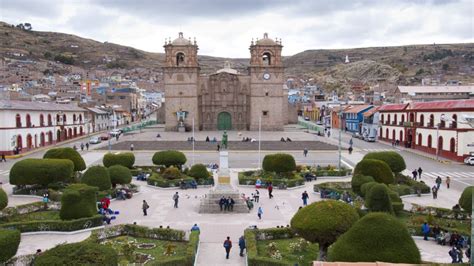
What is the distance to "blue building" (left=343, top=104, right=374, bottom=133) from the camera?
79.4m

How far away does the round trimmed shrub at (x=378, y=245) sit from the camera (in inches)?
496

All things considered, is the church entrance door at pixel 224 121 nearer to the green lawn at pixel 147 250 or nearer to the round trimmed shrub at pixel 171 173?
the round trimmed shrub at pixel 171 173

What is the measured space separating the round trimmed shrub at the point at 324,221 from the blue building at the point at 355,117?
6488 centimetres

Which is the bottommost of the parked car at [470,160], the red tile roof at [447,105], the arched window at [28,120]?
the parked car at [470,160]

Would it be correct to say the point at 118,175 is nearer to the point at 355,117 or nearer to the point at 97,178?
the point at 97,178

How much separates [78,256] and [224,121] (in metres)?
71.7

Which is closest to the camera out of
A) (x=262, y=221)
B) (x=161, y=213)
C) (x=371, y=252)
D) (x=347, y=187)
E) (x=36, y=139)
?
(x=371, y=252)

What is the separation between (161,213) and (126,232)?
4.60 meters

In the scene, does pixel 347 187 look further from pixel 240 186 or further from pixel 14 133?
pixel 14 133

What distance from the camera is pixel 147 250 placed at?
1823 cm

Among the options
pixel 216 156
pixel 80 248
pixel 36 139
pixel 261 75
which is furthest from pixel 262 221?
pixel 261 75

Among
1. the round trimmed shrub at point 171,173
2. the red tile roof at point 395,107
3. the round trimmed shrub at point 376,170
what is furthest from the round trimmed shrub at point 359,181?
the red tile roof at point 395,107

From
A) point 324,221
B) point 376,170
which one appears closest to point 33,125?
point 376,170

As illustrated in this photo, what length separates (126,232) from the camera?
2044 cm
